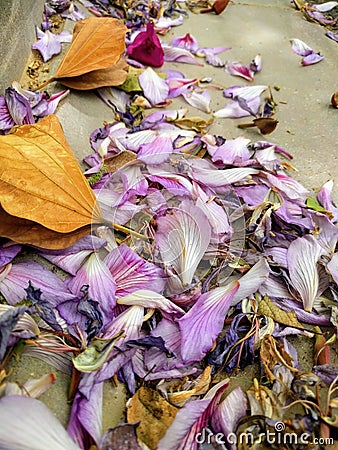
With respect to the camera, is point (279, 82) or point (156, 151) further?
point (279, 82)

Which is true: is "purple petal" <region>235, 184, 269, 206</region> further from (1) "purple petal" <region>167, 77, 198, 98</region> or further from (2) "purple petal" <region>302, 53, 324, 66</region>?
(2) "purple petal" <region>302, 53, 324, 66</region>

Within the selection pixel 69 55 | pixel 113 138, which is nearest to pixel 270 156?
pixel 113 138

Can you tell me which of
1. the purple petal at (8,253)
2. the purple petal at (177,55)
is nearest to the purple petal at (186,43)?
the purple petal at (177,55)

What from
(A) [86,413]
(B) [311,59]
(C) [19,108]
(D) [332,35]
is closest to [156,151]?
(C) [19,108]

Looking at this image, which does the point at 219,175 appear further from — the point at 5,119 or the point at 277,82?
the point at 277,82

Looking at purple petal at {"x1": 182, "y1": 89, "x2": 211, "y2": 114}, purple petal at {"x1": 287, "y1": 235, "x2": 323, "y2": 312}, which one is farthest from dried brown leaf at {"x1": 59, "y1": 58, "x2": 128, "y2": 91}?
purple petal at {"x1": 287, "y1": 235, "x2": 323, "y2": 312}

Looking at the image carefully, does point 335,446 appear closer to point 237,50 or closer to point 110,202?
point 110,202

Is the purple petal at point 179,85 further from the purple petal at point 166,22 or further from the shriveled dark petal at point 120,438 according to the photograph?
the shriveled dark petal at point 120,438
